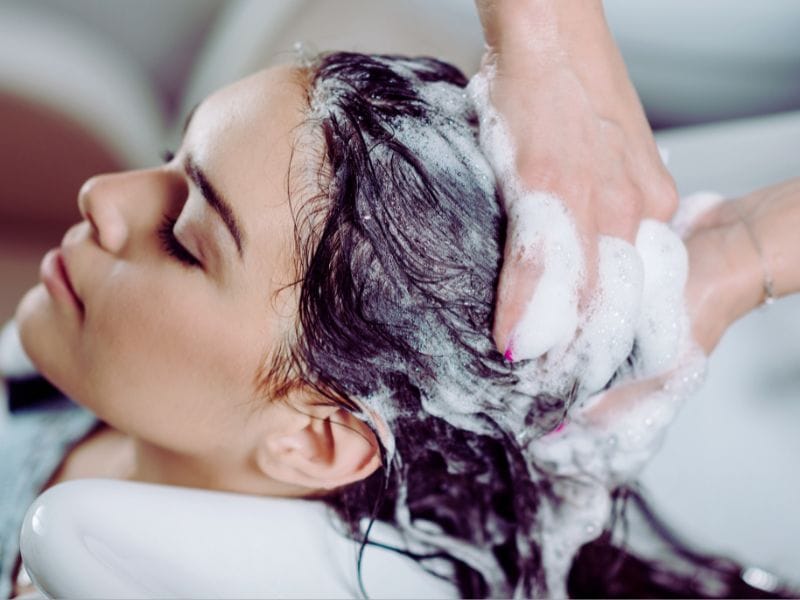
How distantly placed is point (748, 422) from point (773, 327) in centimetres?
18

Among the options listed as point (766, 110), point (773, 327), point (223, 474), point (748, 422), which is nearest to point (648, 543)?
point (748, 422)

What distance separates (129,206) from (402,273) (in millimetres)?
354

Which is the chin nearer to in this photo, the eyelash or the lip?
the lip

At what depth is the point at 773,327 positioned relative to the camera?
1.55 metres

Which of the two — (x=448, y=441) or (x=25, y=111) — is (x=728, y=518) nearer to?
(x=448, y=441)

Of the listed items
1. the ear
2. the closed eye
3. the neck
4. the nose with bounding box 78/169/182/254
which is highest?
the nose with bounding box 78/169/182/254

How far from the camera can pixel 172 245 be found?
1.01 m

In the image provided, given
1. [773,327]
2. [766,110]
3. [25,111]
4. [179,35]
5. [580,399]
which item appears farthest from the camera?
[179,35]

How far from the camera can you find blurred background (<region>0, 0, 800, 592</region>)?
1443 mm

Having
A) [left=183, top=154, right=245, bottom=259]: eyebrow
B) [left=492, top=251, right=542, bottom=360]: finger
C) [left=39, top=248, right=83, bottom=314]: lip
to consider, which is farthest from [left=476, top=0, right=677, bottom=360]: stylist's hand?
[left=39, top=248, right=83, bottom=314]: lip

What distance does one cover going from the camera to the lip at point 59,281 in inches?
42.7

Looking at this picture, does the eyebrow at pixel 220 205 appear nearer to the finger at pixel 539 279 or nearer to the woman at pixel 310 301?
the woman at pixel 310 301

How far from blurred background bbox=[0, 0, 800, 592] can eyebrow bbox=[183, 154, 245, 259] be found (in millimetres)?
680

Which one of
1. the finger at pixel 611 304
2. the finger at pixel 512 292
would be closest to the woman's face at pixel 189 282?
the finger at pixel 512 292
